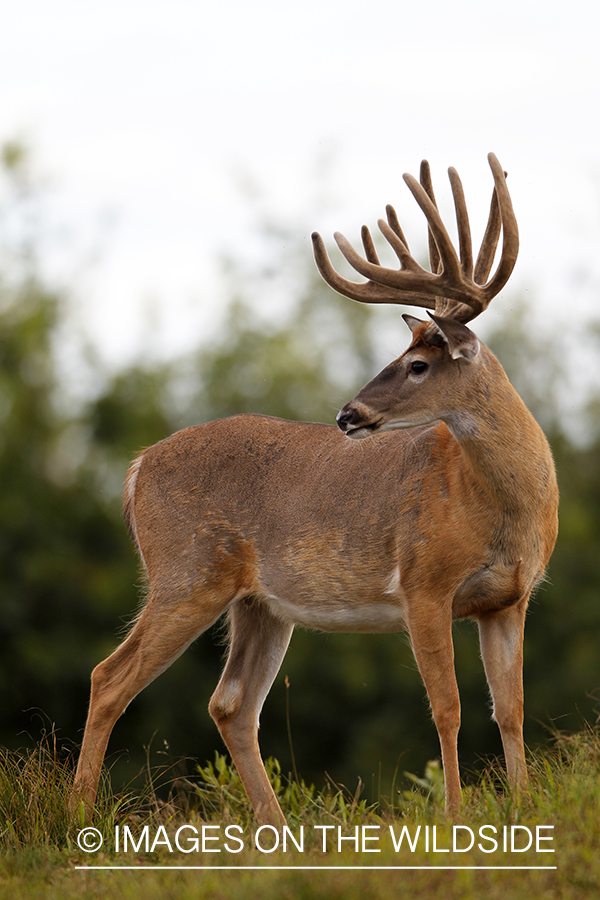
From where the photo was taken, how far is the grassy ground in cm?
394

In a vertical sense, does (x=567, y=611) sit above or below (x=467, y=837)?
below

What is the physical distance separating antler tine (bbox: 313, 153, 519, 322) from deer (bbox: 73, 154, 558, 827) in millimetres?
10

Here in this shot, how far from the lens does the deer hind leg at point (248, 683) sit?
650 cm

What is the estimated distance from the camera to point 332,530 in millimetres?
6176

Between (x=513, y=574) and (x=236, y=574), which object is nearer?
(x=513, y=574)

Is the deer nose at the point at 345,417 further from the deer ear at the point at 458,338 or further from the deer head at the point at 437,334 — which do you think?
the deer ear at the point at 458,338

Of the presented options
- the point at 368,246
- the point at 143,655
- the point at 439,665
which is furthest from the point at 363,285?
the point at 143,655

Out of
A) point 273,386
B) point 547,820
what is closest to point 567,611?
point 273,386

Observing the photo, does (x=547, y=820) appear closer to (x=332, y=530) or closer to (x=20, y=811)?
(x=332, y=530)

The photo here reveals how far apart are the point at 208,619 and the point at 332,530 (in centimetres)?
89

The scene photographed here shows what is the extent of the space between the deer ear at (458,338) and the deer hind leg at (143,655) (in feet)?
6.42

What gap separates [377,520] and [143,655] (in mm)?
1561

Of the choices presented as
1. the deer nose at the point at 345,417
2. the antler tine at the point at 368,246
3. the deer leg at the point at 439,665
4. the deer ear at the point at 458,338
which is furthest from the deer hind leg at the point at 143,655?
the antler tine at the point at 368,246

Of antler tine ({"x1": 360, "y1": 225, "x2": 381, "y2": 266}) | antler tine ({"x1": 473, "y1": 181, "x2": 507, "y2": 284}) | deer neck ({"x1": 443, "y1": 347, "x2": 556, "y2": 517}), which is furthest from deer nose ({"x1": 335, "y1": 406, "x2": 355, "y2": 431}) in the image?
antler tine ({"x1": 360, "y1": 225, "x2": 381, "y2": 266})
